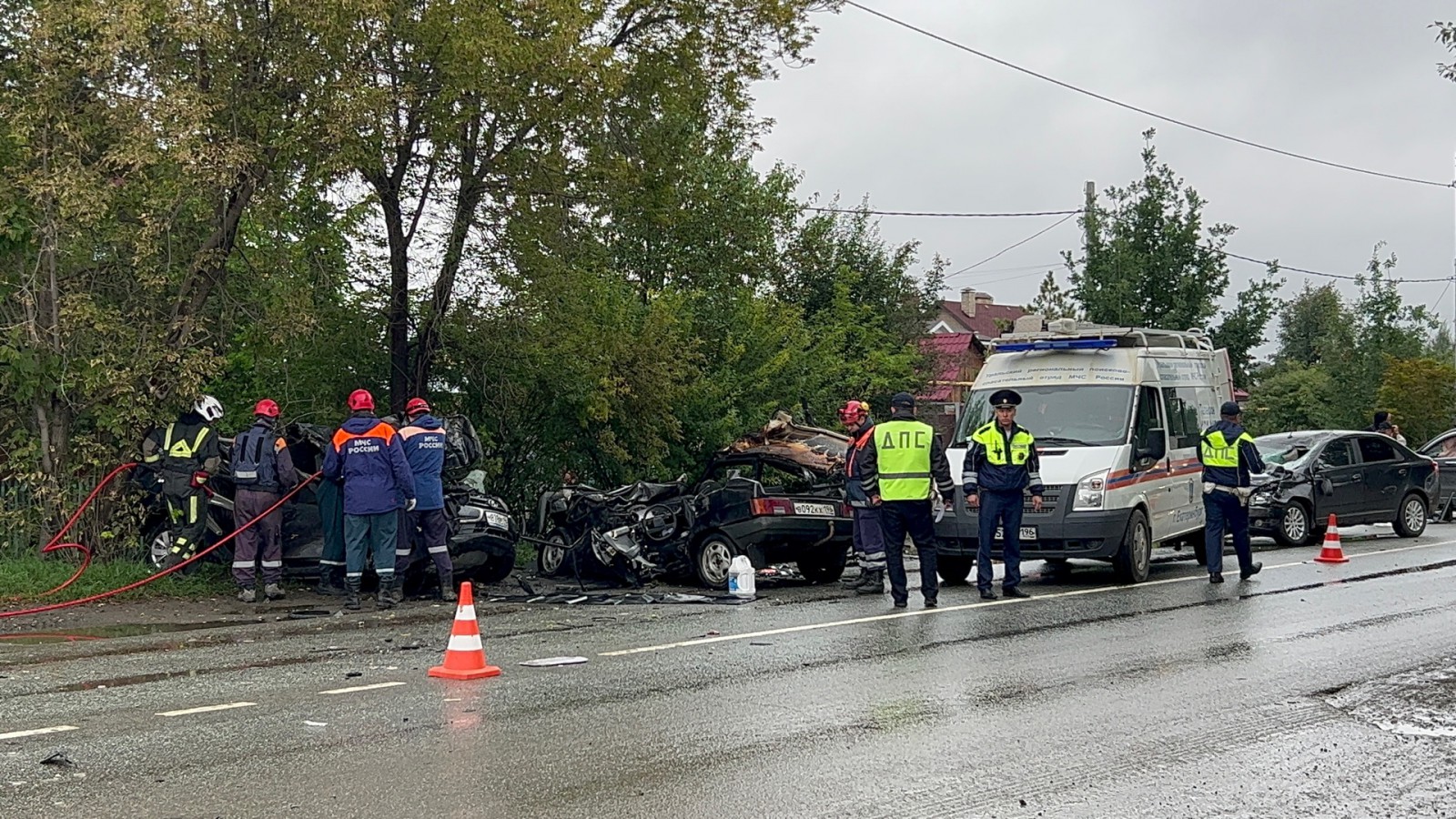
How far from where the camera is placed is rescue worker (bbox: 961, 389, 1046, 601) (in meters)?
12.5

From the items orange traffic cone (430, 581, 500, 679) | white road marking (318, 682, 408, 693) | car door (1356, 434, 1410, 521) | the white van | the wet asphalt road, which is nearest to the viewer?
the wet asphalt road

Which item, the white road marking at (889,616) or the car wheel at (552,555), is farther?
the car wheel at (552,555)

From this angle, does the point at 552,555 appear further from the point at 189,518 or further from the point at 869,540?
the point at 869,540

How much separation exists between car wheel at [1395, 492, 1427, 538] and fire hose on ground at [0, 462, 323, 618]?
15836mm

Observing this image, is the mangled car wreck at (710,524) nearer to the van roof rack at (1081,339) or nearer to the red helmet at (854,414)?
the red helmet at (854,414)

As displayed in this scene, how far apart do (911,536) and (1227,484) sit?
3.79 meters

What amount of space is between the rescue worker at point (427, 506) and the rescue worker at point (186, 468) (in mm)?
1828

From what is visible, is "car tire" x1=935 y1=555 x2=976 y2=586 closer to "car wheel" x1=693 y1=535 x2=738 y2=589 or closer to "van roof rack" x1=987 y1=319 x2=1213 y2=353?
"car wheel" x1=693 y1=535 x2=738 y2=589

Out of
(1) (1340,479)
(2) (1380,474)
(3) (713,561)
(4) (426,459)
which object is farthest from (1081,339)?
(2) (1380,474)

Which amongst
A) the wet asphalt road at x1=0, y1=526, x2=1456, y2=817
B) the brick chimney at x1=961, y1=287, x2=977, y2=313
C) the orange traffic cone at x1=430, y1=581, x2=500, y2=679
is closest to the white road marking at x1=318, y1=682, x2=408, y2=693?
the wet asphalt road at x1=0, y1=526, x2=1456, y2=817

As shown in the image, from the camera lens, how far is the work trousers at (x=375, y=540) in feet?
40.4

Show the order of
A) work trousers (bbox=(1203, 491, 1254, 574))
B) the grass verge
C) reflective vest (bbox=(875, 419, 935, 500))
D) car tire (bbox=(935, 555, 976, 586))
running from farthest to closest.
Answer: car tire (bbox=(935, 555, 976, 586)) < work trousers (bbox=(1203, 491, 1254, 574)) < the grass verge < reflective vest (bbox=(875, 419, 935, 500))

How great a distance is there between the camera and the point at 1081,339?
1476 centimetres

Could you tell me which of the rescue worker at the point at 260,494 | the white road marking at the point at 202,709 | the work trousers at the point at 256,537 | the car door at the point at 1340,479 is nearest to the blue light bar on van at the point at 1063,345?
the car door at the point at 1340,479
